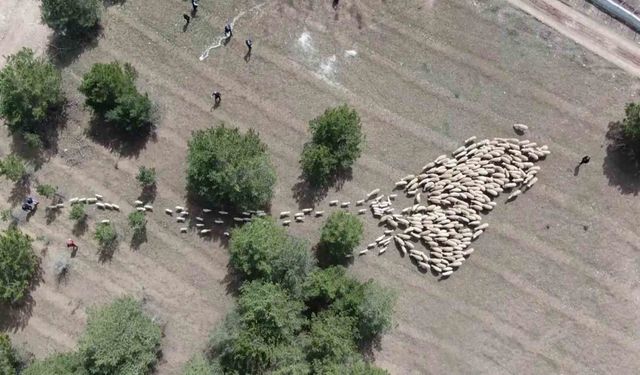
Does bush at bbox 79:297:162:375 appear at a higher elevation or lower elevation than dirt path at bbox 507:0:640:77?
lower

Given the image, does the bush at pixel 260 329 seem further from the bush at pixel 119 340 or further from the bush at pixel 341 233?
the bush at pixel 119 340

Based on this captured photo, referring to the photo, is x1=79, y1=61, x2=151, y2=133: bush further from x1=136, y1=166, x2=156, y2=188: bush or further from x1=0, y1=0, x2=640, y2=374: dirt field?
x1=136, y1=166, x2=156, y2=188: bush

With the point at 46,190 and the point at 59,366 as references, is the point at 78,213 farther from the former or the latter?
the point at 59,366

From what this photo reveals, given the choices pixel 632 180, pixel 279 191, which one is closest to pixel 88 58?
pixel 279 191

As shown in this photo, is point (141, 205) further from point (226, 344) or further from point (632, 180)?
point (632, 180)

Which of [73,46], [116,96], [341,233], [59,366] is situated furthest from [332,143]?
[59,366]

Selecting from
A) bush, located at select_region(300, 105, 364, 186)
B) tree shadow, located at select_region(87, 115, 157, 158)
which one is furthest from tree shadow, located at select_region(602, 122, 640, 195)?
tree shadow, located at select_region(87, 115, 157, 158)
